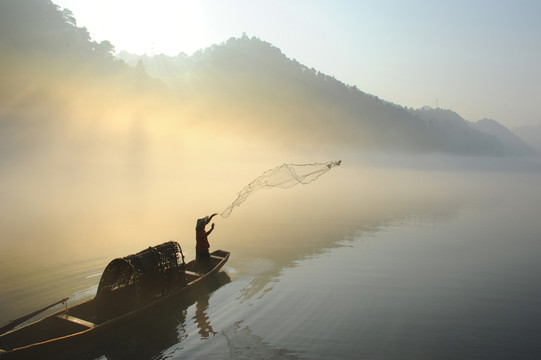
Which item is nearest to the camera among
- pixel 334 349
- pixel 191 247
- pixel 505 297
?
pixel 334 349

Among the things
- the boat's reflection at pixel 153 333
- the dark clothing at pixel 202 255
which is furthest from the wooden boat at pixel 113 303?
the dark clothing at pixel 202 255

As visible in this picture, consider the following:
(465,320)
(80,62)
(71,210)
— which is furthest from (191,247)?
(80,62)

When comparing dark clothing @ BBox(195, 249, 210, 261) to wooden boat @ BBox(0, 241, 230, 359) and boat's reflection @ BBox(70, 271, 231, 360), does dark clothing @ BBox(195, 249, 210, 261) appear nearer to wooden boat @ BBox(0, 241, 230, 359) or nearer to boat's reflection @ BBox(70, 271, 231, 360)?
wooden boat @ BBox(0, 241, 230, 359)

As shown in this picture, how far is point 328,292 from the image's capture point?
15.0 m

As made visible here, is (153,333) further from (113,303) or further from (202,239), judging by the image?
(202,239)

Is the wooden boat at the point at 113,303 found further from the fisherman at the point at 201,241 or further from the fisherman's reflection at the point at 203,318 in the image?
the fisherman at the point at 201,241

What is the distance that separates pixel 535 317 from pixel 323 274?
8166 mm

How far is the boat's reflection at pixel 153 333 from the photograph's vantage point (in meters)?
10.1

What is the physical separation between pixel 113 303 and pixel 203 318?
296cm

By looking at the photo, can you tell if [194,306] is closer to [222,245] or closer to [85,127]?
[222,245]

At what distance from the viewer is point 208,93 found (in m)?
194

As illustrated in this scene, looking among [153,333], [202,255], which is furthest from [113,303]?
[202,255]

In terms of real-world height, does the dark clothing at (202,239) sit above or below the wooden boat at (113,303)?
above

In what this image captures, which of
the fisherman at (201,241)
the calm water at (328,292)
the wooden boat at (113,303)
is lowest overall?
the calm water at (328,292)
